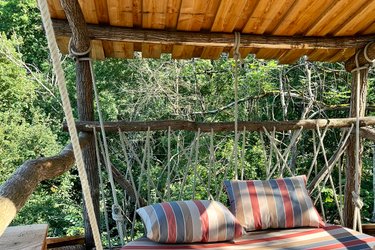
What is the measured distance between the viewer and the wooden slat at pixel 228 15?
2254 mm

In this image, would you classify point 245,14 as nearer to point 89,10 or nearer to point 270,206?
point 89,10

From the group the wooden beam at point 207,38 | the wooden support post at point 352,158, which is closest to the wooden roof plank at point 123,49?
the wooden beam at point 207,38

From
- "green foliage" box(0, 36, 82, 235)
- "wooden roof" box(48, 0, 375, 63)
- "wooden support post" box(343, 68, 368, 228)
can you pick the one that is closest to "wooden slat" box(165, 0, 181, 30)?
"wooden roof" box(48, 0, 375, 63)

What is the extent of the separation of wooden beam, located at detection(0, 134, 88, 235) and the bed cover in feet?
2.00

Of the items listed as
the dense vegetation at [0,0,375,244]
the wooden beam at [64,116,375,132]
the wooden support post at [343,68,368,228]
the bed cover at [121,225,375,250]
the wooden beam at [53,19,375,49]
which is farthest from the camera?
the dense vegetation at [0,0,375,244]

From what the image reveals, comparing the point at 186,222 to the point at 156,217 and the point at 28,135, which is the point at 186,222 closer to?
the point at 156,217

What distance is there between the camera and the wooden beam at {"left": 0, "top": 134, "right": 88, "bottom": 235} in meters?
0.87

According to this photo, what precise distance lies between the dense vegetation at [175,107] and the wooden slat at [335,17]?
9.88 ft

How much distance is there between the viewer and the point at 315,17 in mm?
2498

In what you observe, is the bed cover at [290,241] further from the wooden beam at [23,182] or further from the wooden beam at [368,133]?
the wooden beam at [368,133]

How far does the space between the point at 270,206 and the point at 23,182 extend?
1.62 meters

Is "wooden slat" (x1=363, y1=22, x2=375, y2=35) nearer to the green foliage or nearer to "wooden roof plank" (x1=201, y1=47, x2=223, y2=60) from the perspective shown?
"wooden roof plank" (x1=201, y1=47, x2=223, y2=60)

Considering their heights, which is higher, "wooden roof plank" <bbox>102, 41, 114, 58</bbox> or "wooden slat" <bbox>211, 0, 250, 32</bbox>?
"wooden slat" <bbox>211, 0, 250, 32</bbox>

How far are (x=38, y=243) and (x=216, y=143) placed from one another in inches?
210
